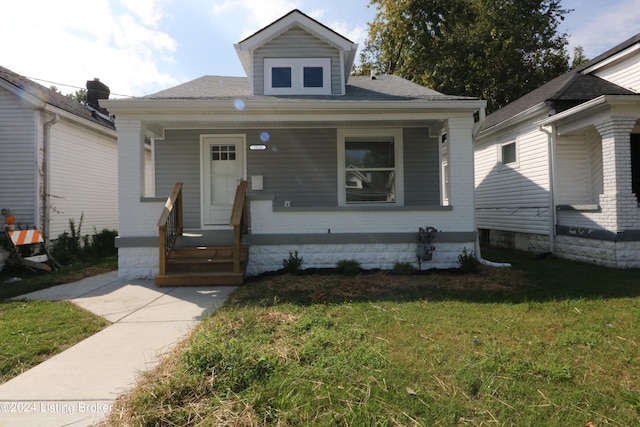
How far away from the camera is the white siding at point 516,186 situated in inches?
352

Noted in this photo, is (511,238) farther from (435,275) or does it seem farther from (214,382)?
(214,382)

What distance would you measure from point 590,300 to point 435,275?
2244 millimetres

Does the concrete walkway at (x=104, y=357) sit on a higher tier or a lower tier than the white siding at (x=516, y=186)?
lower

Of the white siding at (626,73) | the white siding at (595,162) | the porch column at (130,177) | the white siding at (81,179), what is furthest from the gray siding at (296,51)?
the white siding at (626,73)

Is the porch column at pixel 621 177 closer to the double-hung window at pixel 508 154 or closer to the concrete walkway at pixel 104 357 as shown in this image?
the double-hung window at pixel 508 154

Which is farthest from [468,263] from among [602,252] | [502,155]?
[502,155]

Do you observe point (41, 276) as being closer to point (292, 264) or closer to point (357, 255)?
point (292, 264)

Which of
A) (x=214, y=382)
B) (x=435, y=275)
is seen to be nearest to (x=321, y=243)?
(x=435, y=275)

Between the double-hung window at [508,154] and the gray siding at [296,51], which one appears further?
the double-hung window at [508,154]

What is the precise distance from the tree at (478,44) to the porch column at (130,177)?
1534cm

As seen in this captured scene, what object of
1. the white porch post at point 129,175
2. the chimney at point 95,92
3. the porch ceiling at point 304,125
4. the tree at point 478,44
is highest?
the tree at point 478,44

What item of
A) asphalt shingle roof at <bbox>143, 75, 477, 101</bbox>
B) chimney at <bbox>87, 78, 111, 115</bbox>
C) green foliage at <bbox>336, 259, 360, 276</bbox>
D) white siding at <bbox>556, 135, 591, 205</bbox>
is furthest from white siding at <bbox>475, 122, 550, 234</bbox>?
chimney at <bbox>87, 78, 111, 115</bbox>

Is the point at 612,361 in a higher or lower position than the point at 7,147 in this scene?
lower

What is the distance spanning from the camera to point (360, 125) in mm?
8211
